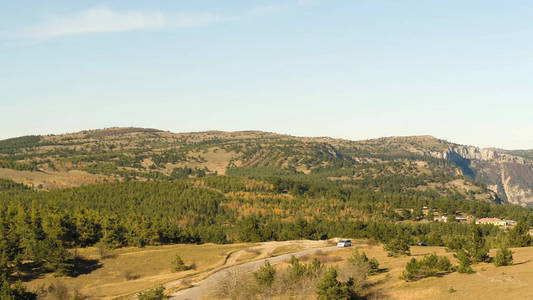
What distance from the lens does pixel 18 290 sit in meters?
67.6

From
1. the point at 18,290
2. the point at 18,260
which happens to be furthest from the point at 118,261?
the point at 18,290

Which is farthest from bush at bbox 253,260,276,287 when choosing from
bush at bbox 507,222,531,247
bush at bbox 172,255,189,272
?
bush at bbox 507,222,531,247

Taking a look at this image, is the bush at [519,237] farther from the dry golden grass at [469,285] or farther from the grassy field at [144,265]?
the grassy field at [144,265]

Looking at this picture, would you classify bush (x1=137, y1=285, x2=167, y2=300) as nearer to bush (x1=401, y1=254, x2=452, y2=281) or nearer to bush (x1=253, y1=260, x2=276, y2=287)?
bush (x1=253, y1=260, x2=276, y2=287)

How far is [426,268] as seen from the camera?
69125mm

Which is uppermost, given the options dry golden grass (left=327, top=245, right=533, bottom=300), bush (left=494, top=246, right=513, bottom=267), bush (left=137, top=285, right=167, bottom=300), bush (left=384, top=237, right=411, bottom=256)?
bush (left=494, top=246, right=513, bottom=267)

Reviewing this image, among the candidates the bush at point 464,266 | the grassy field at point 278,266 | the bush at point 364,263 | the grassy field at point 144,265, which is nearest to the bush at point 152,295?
the grassy field at point 144,265

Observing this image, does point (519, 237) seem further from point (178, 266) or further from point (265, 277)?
point (178, 266)

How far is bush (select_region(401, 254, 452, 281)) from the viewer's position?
2624 inches

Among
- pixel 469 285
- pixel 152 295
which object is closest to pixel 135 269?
pixel 152 295

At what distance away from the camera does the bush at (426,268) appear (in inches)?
2624

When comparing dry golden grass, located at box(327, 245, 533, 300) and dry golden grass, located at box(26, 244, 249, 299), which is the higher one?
dry golden grass, located at box(327, 245, 533, 300)

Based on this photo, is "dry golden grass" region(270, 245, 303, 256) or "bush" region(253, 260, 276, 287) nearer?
"bush" region(253, 260, 276, 287)

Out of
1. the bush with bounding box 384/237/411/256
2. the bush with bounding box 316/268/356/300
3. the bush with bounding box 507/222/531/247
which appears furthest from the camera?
the bush with bounding box 507/222/531/247
